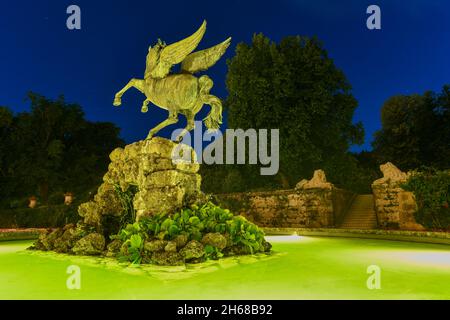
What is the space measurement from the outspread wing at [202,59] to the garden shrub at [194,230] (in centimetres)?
387

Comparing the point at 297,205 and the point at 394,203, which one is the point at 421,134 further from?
the point at 297,205

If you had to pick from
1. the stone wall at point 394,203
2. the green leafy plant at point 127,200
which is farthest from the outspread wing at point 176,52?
the stone wall at point 394,203

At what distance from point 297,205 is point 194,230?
11267mm

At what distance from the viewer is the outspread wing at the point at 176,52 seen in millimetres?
10289

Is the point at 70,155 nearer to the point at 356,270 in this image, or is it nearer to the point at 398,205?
the point at 398,205

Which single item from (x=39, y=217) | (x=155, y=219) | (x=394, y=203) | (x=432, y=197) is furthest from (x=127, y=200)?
(x=39, y=217)

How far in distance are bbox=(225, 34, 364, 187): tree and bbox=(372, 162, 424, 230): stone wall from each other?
566 cm

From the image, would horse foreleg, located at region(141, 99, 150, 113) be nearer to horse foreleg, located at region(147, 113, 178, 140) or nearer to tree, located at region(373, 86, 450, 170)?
horse foreleg, located at region(147, 113, 178, 140)

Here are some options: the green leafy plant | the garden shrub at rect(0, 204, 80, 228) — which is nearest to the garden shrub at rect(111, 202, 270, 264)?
the green leafy plant

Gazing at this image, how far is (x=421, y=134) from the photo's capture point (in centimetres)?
2675

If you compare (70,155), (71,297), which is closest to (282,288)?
(71,297)

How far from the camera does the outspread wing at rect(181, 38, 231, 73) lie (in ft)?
34.9

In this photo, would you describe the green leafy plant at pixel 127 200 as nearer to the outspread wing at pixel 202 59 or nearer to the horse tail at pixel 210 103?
the horse tail at pixel 210 103

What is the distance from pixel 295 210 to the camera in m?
19.2
